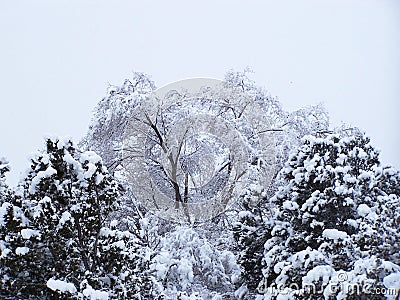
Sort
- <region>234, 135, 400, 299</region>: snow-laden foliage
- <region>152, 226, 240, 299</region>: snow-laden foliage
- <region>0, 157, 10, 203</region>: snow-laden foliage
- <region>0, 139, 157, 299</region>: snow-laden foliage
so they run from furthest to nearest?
1. <region>152, 226, 240, 299</region>: snow-laden foliage
2. <region>0, 157, 10, 203</region>: snow-laden foliage
3. <region>0, 139, 157, 299</region>: snow-laden foliage
4. <region>234, 135, 400, 299</region>: snow-laden foliage

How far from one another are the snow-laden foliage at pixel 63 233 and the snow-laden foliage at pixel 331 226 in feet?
5.90

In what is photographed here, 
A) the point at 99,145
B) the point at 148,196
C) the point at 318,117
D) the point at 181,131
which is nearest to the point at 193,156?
the point at 181,131

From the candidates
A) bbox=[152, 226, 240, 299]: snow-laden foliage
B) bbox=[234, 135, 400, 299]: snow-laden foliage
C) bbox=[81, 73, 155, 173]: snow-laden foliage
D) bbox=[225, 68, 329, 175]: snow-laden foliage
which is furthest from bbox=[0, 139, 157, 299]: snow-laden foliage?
bbox=[225, 68, 329, 175]: snow-laden foliage

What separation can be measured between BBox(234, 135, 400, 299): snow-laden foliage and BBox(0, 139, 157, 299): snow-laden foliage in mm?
1799

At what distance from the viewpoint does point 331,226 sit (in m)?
5.39

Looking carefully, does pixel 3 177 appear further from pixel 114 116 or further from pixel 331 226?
pixel 114 116

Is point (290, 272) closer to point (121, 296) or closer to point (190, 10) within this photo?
point (121, 296)

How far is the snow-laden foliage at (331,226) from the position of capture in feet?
13.2

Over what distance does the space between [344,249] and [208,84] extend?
22.5 ft

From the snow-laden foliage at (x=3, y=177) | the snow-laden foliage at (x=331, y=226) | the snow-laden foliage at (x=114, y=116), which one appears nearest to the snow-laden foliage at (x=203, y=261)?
the snow-laden foliage at (x=331, y=226)

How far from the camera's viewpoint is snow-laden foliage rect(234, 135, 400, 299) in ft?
13.2

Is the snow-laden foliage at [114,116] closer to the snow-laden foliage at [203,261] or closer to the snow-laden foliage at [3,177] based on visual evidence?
the snow-laden foliage at [203,261]

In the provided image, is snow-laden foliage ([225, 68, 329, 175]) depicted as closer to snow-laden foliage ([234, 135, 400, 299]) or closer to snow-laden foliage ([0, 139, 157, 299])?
snow-laden foliage ([234, 135, 400, 299])

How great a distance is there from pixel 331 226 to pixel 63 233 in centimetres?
315
